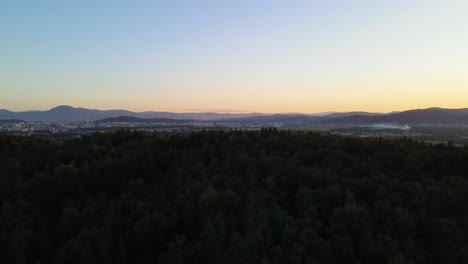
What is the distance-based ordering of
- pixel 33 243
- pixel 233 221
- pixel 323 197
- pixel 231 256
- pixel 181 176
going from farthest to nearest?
pixel 181 176 → pixel 323 197 → pixel 233 221 → pixel 33 243 → pixel 231 256

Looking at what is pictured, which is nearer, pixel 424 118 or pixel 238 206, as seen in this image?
pixel 238 206

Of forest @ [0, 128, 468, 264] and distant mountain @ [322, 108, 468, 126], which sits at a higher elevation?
distant mountain @ [322, 108, 468, 126]

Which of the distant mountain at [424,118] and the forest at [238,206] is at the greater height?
the distant mountain at [424,118]

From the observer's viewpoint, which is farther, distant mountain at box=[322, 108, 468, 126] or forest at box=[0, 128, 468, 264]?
distant mountain at box=[322, 108, 468, 126]

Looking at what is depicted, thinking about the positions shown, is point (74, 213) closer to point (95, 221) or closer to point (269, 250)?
point (95, 221)

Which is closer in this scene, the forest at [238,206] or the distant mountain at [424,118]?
the forest at [238,206]

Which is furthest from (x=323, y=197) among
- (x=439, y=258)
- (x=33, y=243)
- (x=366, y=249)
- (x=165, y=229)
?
(x=33, y=243)

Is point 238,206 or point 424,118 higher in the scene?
point 424,118

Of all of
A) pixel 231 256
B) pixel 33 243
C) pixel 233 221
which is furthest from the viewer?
pixel 233 221
